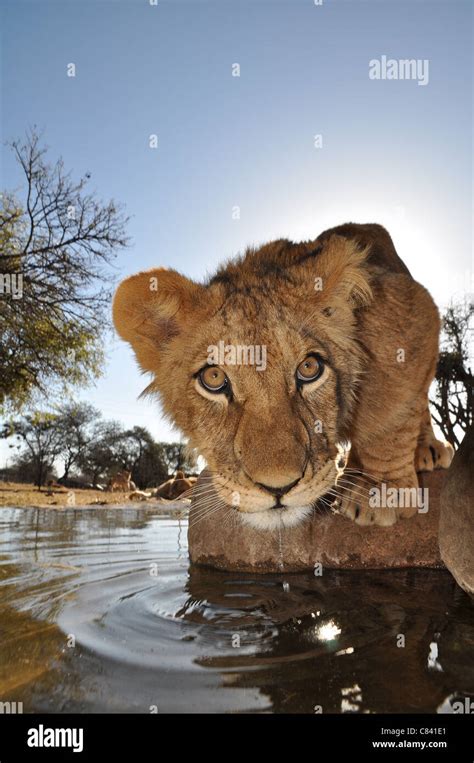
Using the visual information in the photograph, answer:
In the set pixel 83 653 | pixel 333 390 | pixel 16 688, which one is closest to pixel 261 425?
pixel 333 390

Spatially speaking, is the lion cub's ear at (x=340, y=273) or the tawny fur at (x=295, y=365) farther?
the lion cub's ear at (x=340, y=273)

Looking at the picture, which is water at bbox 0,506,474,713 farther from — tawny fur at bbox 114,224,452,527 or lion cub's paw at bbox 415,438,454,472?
lion cub's paw at bbox 415,438,454,472

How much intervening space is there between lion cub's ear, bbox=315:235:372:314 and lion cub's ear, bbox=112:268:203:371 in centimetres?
86

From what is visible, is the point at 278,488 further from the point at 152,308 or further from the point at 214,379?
the point at 152,308

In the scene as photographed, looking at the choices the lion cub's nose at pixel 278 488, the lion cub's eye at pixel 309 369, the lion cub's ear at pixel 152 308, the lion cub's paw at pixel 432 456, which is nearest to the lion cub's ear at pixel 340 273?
the lion cub's eye at pixel 309 369

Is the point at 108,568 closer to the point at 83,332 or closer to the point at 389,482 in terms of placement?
the point at 389,482

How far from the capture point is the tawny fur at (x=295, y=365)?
12.0 ft

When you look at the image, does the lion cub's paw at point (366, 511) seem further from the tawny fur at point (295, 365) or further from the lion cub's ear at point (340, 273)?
the lion cub's ear at point (340, 273)

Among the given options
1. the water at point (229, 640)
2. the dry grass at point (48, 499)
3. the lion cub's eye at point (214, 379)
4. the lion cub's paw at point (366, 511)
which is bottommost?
the dry grass at point (48, 499)

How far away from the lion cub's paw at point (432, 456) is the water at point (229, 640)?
3.18 feet

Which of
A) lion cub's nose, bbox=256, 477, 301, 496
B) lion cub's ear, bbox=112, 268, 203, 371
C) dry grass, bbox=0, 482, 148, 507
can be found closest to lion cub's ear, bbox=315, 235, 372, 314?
lion cub's ear, bbox=112, 268, 203, 371

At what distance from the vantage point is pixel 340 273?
165 inches

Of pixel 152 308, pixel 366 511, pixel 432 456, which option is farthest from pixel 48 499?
pixel 152 308

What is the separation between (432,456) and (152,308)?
277 centimetres
